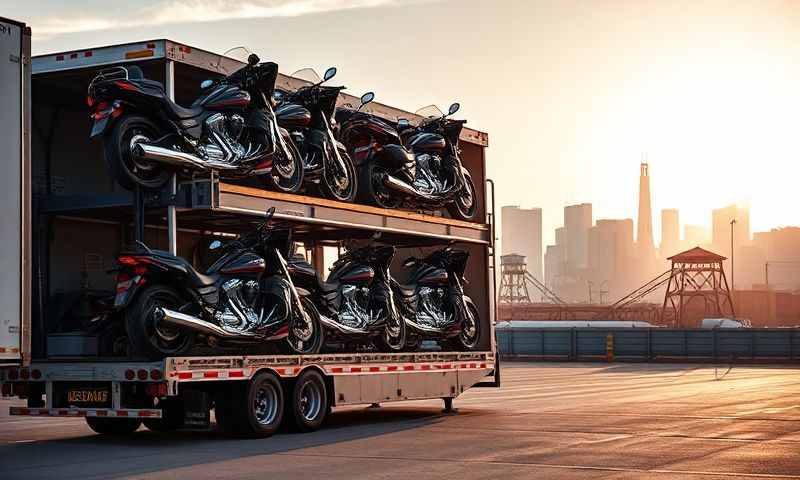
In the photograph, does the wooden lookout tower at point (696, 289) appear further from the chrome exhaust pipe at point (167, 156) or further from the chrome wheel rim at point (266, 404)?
the chrome exhaust pipe at point (167, 156)

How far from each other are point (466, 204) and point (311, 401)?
19.9ft

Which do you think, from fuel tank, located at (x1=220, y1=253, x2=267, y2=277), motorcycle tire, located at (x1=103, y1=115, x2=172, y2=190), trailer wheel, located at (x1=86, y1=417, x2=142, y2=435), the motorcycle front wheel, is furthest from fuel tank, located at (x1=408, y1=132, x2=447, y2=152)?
trailer wheel, located at (x1=86, y1=417, x2=142, y2=435)

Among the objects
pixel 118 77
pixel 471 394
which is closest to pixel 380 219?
pixel 118 77

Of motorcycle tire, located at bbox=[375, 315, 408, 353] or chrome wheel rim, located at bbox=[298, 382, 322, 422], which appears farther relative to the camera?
motorcycle tire, located at bbox=[375, 315, 408, 353]

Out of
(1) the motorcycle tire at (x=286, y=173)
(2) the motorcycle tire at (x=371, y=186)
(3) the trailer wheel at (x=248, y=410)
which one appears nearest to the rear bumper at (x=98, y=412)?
(3) the trailer wheel at (x=248, y=410)

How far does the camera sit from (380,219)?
18562mm

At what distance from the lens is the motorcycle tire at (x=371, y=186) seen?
754 inches

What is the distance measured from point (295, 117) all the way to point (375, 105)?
7.53 feet

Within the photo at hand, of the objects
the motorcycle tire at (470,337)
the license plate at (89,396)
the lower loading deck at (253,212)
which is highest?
the lower loading deck at (253,212)

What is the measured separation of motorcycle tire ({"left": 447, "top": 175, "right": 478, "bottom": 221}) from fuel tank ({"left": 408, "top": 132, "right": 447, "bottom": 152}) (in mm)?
1001

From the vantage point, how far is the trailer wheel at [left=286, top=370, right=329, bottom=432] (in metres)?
16.2

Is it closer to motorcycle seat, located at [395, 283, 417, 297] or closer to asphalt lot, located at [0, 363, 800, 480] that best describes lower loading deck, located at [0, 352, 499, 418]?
asphalt lot, located at [0, 363, 800, 480]

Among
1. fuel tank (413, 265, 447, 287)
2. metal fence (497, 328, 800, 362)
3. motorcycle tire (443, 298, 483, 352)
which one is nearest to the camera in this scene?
fuel tank (413, 265, 447, 287)

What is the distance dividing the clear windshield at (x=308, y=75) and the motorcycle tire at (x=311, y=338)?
3166mm
